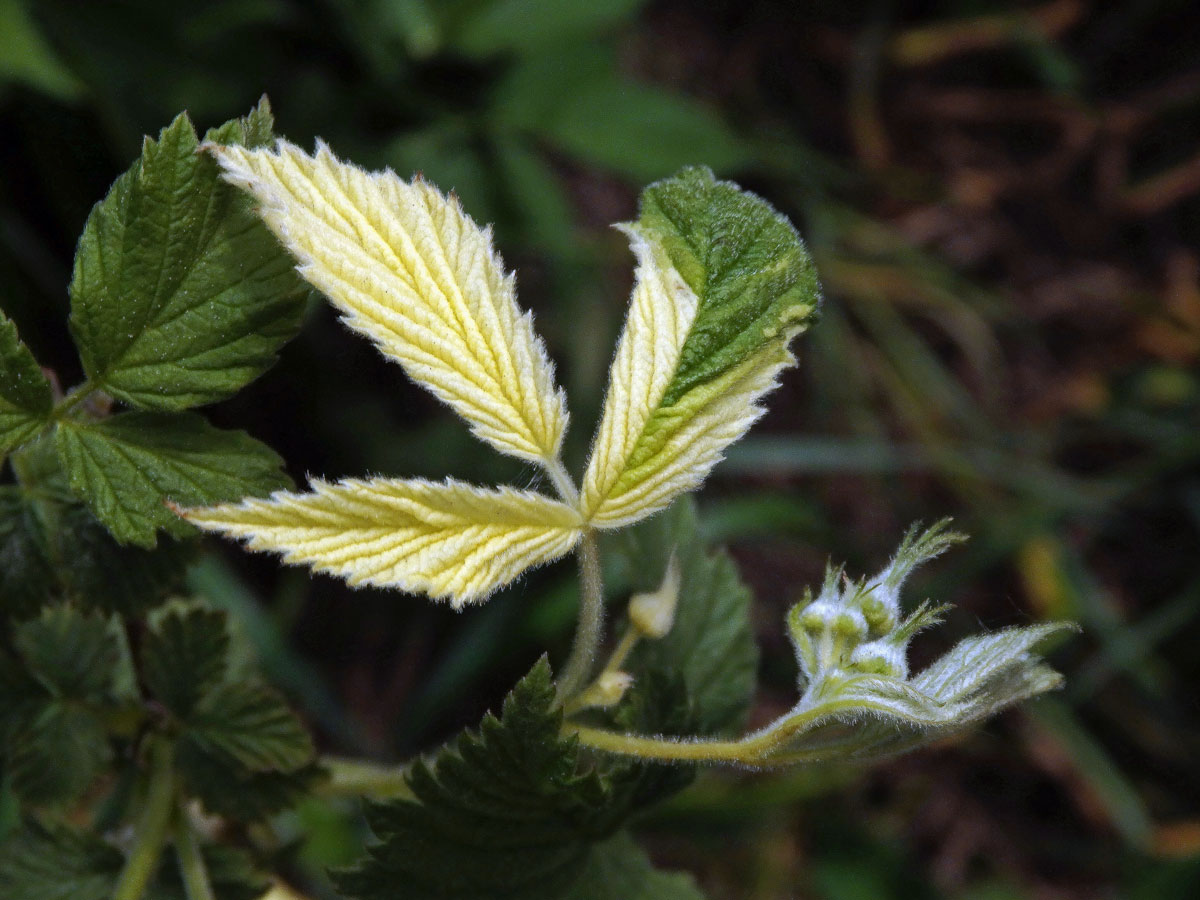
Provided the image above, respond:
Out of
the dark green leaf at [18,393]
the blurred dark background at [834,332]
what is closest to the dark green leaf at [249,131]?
the dark green leaf at [18,393]

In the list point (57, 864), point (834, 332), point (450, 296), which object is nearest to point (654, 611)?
point (450, 296)

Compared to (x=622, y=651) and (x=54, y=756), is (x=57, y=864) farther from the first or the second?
(x=622, y=651)

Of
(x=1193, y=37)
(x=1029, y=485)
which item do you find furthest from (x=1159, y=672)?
(x=1193, y=37)

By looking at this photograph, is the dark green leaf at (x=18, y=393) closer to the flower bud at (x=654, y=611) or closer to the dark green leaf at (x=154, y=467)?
the dark green leaf at (x=154, y=467)

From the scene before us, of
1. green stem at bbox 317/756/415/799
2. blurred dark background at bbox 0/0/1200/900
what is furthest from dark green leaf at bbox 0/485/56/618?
blurred dark background at bbox 0/0/1200/900

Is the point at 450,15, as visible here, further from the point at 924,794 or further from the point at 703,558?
the point at 924,794

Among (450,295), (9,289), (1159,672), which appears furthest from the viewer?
(1159,672)
